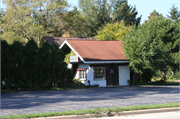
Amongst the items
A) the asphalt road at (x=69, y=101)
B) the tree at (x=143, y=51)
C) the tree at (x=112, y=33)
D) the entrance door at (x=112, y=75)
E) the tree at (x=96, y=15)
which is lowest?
the asphalt road at (x=69, y=101)

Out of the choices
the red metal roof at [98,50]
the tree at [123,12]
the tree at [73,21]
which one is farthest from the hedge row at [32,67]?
the tree at [123,12]

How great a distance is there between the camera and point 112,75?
29.5 meters

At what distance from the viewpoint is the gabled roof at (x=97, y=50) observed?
2802cm

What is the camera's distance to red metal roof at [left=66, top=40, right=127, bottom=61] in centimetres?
2822

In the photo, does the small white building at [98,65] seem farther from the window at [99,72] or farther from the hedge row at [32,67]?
the hedge row at [32,67]

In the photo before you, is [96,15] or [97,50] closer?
[97,50]

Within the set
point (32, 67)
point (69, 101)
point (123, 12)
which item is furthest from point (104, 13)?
point (69, 101)

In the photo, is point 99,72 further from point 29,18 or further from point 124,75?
A: point 29,18

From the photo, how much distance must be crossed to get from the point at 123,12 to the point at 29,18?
28.1 m

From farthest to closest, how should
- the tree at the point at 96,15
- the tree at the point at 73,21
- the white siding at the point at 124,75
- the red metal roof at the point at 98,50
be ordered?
the tree at the point at 96,15
the tree at the point at 73,21
the white siding at the point at 124,75
the red metal roof at the point at 98,50

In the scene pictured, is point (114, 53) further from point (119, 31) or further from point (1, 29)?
point (1, 29)

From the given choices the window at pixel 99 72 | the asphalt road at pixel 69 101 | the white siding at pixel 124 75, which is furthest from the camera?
the white siding at pixel 124 75

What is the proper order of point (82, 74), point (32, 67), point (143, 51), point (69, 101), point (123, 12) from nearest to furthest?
1. point (69, 101)
2. point (32, 67)
3. point (143, 51)
4. point (82, 74)
5. point (123, 12)

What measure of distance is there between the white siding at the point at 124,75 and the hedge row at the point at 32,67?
6.95 meters
